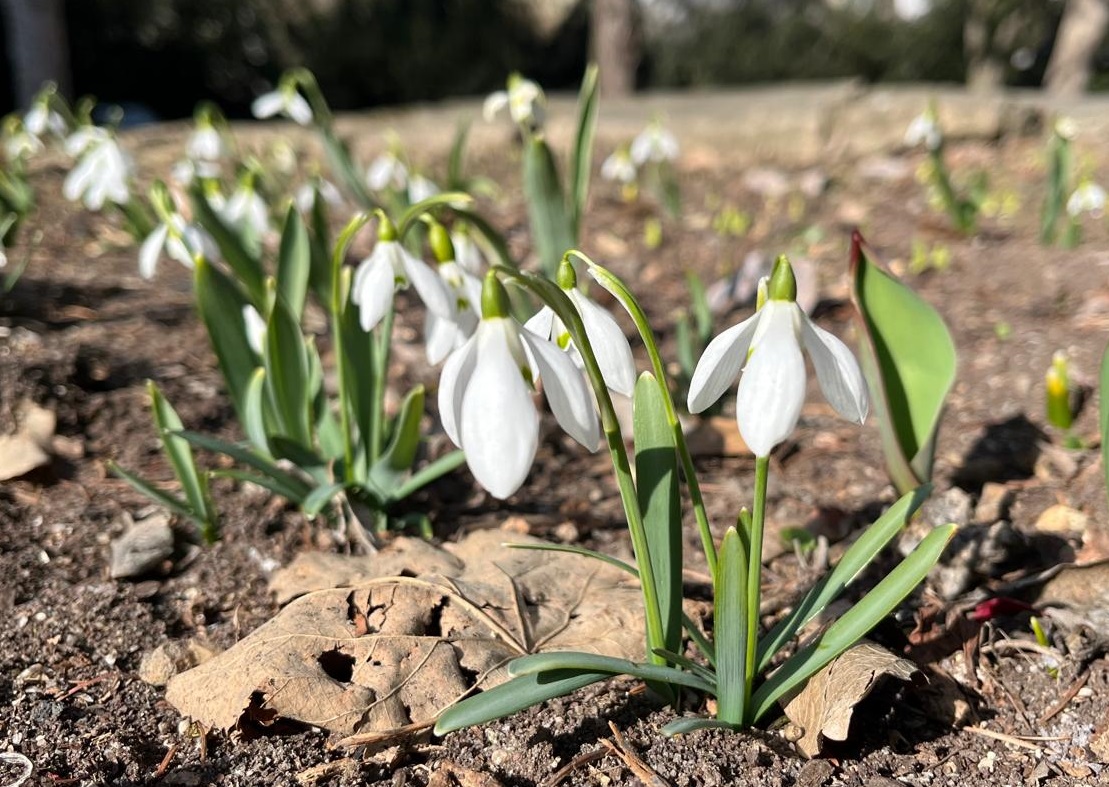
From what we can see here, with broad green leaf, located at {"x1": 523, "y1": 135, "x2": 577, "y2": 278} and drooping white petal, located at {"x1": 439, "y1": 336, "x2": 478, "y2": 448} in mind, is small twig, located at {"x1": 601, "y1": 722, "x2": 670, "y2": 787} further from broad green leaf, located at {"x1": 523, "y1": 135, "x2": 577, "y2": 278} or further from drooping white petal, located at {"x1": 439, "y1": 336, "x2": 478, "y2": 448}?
broad green leaf, located at {"x1": 523, "y1": 135, "x2": 577, "y2": 278}

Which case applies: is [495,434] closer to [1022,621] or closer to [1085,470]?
[1022,621]

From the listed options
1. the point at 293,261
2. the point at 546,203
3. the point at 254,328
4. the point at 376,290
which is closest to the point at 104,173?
the point at 293,261

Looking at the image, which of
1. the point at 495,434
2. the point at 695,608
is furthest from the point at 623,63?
the point at 495,434

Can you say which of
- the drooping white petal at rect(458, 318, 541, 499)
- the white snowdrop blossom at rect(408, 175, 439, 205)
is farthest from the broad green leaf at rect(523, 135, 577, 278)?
the drooping white petal at rect(458, 318, 541, 499)

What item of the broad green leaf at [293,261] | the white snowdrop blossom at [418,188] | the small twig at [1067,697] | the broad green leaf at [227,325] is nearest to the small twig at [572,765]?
the small twig at [1067,697]

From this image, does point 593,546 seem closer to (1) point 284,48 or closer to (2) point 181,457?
(2) point 181,457

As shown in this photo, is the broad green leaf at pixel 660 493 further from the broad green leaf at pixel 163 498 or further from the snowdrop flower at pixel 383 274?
the broad green leaf at pixel 163 498

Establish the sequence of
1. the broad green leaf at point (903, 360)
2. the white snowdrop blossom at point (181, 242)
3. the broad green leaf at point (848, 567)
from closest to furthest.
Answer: the broad green leaf at point (848, 567) → the broad green leaf at point (903, 360) → the white snowdrop blossom at point (181, 242)
